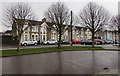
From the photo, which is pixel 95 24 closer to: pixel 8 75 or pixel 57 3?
pixel 57 3

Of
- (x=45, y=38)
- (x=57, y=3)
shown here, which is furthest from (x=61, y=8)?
(x=45, y=38)

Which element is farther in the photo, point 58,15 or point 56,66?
point 58,15

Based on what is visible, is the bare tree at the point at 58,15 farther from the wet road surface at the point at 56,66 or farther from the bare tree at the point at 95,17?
the wet road surface at the point at 56,66

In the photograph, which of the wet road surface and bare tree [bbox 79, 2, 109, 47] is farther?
bare tree [bbox 79, 2, 109, 47]

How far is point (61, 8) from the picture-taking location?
1878 centimetres

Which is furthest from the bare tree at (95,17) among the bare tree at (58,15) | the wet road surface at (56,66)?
the wet road surface at (56,66)

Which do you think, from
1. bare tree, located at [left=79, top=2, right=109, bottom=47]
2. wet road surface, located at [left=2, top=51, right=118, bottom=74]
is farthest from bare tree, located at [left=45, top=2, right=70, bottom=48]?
wet road surface, located at [left=2, top=51, right=118, bottom=74]

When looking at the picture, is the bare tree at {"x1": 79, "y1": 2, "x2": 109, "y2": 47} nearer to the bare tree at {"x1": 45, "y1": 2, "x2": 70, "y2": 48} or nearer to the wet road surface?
the bare tree at {"x1": 45, "y1": 2, "x2": 70, "y2": 48}

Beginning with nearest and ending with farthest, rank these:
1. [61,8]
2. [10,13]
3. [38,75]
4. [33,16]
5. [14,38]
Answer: [38,75]
[10,13]
[33,16]
[61,8]
[14,38]

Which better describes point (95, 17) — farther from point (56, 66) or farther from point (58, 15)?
point (56, 66)

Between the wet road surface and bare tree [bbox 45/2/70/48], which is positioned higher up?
bare tree [bbox 45/2/70/48]

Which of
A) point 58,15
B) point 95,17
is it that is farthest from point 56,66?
point 95,17

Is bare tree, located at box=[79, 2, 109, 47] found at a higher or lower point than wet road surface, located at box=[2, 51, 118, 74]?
higher

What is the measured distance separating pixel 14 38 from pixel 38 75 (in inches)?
1146
